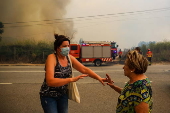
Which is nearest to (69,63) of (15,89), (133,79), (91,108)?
(133,79)

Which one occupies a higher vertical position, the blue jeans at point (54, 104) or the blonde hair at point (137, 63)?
the blonde hair at point (137, 63)

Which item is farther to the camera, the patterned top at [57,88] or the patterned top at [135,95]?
the patterned top at [57,88]

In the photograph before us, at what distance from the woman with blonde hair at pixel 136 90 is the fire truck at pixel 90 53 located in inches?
526

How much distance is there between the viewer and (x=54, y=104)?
2277 millimetres

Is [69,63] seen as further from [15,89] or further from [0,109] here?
[15,89]

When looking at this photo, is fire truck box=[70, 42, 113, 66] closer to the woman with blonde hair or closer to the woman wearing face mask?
the woman wearing face mask

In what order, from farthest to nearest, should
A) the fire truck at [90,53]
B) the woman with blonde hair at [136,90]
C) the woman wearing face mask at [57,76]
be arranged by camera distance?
the fire truck at [90,53]
the woman wearing face mask at [57,76]
the woman with blonde hair at [136,90]

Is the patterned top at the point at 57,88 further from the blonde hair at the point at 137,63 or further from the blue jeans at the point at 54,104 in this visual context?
the blonde hair at the point at 137,63

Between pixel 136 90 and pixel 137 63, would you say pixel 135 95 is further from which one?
pixel 137 63

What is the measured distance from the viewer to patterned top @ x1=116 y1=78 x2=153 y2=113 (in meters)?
1.62

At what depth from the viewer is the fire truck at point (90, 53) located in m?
15.3

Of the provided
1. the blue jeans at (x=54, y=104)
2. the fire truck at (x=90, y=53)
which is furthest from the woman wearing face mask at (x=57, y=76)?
the fire truck at (x=90, y=53)

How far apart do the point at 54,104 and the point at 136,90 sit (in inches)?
42.0

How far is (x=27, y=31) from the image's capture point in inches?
1310
